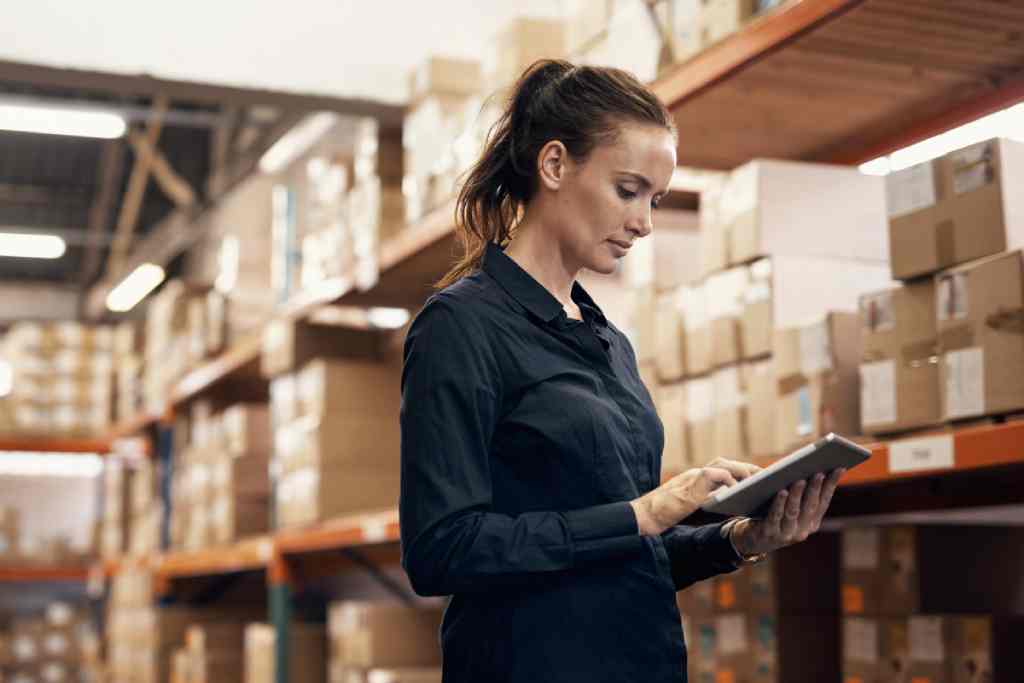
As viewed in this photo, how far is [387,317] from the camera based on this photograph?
5.92 meters

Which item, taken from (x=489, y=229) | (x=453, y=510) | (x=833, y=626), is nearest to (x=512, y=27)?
(x=833, y=626)

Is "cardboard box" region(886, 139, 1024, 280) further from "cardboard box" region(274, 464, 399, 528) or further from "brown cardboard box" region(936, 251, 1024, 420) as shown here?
"cardboard box" region(274, 464, 399, 528)

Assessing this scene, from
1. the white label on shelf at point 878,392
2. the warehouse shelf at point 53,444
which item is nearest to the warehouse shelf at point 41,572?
the warehouse shelf at point 53,444

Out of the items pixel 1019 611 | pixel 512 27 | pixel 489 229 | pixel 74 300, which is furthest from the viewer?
pixel 74 300

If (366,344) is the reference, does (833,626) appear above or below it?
below

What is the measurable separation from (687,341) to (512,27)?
4.23 feet

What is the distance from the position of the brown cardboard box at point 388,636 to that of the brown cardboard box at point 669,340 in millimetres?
1934

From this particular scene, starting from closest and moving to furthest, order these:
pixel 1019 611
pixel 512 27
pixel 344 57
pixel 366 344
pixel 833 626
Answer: pixel 1019 611 < pixel 833 626 < pixel 512 27 < pixel 344 57 < pixel 366 344

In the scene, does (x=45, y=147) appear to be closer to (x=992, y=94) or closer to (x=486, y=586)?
(x=992, y=94)

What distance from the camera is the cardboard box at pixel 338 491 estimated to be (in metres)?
5.16

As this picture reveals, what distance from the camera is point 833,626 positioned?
10.5 feet

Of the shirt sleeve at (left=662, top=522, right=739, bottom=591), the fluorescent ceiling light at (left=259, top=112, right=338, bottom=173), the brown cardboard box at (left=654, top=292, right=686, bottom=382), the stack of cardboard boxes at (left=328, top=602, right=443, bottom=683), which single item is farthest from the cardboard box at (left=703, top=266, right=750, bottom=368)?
the fluorescent ceiling light at (left=259, top=112, right=338, bottom=173)

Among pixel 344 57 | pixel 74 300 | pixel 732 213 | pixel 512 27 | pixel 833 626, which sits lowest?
pixel 833 626

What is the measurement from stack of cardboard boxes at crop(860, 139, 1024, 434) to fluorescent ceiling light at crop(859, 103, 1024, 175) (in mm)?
487
